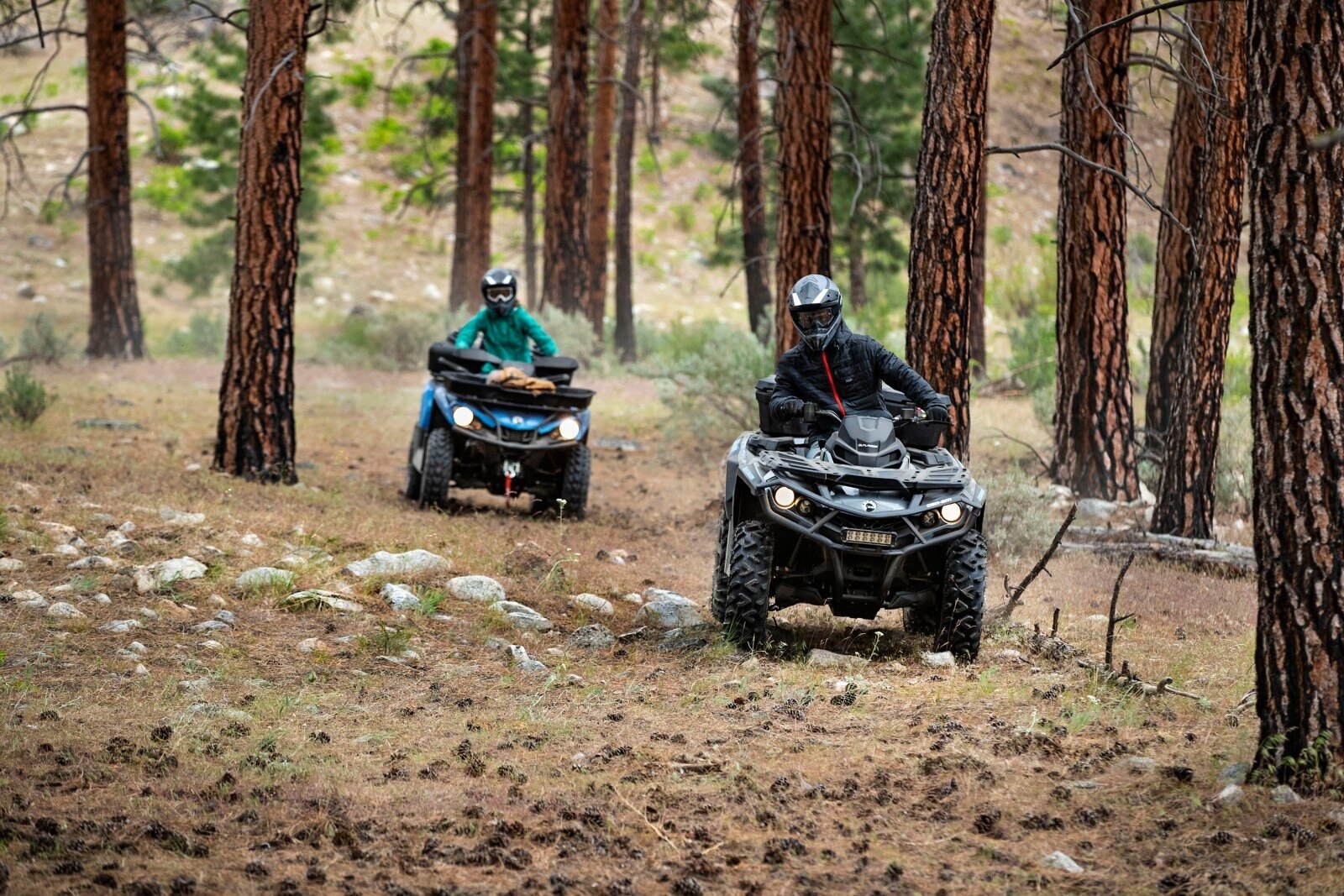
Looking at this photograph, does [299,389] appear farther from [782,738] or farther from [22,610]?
[782,738]

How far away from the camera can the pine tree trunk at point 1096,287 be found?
44.1ft

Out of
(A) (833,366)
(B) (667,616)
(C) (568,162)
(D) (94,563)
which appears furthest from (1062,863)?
(C) (568,162)

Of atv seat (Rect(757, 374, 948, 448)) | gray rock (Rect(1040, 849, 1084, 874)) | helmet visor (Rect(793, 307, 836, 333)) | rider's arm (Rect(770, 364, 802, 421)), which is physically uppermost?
helmet visor (Rect(793, 307, 836, 333))

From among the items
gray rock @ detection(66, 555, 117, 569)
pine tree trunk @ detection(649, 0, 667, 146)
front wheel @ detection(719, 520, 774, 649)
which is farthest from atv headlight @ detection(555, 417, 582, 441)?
pine tree trunk @ detection(649, 0, 667, 146)

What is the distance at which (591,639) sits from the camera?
818cm

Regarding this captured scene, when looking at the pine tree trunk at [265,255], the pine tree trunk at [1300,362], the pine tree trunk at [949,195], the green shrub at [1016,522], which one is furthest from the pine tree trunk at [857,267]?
the pine tree trunk at [1300,362]

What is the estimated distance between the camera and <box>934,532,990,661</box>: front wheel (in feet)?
24.8

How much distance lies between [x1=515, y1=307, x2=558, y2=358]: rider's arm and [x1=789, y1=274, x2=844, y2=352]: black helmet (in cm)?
458

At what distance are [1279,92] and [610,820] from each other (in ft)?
11.9

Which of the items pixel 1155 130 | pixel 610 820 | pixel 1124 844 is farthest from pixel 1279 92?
pixel 1155 130

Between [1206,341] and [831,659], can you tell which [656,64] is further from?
[831,659]

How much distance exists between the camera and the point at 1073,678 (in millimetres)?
7375

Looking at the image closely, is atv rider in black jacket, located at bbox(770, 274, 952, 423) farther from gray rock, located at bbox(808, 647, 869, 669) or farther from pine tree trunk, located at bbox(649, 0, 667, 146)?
pine tree trunk, located at bbox(649, 0, 667, 146)

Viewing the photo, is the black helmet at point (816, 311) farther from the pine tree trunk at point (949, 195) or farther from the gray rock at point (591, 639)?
the pine tree trunk at point (949, 195)
